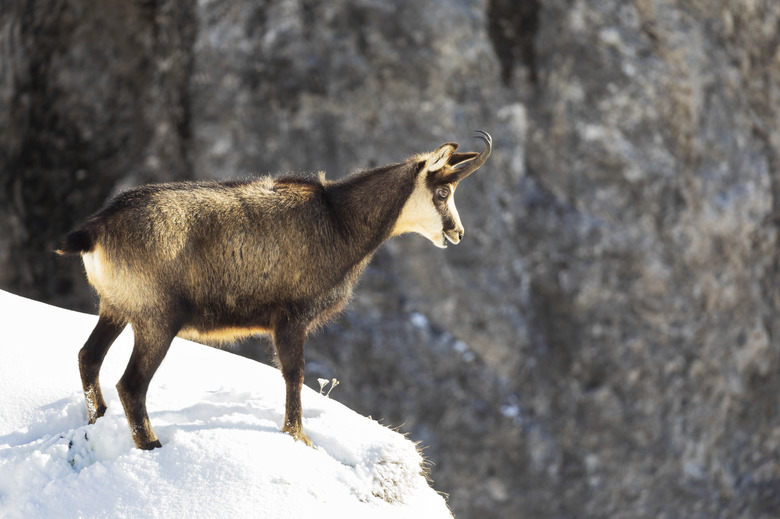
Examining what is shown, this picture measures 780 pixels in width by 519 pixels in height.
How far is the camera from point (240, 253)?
6.96 meters

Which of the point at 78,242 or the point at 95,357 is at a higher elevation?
the point at 78,242

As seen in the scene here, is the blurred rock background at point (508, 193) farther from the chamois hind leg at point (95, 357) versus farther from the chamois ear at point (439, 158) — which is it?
the chamois hind leg at point (95, 357)

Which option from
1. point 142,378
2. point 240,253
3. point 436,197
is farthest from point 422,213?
point 142,378

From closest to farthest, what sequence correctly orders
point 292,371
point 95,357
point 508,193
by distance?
point 95,357
point 292,371
point 508,193

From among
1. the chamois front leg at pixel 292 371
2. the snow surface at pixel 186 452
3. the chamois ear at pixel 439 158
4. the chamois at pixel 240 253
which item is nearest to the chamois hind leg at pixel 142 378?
the chamois at pixel 240 253

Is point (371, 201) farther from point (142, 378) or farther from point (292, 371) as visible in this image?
point (142, 378)

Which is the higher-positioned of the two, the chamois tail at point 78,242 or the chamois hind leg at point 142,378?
the chamois tail at point 78,242

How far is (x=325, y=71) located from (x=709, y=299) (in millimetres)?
9890

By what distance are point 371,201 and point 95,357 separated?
2592mm

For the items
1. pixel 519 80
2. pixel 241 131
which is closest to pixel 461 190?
pixel 519 80

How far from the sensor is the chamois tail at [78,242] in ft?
21.2

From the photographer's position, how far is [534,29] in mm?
20953

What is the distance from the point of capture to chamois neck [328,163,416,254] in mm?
7566

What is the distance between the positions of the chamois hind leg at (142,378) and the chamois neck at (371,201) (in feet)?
6.07
